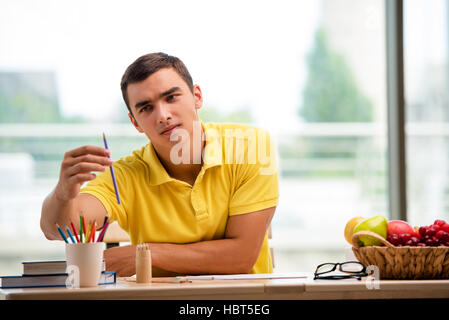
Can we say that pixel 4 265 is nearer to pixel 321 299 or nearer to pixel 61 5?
pixel 61 5

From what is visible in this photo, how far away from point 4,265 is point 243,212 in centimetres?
224

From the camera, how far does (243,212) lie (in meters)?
1.65

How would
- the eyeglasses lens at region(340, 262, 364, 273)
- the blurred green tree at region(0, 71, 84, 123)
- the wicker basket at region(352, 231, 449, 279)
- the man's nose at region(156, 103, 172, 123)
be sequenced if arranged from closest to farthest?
the wicker basket at region(352, 231, 449, 279) < the eyeglasses lens at region(340, 262, 364, 273) < the man's nose at region(156, 103, 172, 123) < the blurred green tree at region(0, 71, 84, 123)

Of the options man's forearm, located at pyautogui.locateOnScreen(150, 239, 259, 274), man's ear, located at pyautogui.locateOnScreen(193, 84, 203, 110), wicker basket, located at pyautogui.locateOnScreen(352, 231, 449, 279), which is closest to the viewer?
wicker basket, located at pyautogui.locateOnScreen(352, 231, 449, 279)

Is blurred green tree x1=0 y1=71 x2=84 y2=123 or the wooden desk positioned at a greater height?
blurred green tree x1=0 y1=71 x2=84 y2=123

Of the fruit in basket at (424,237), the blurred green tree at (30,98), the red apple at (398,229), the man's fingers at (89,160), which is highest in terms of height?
the blurred green tree at (30,98)

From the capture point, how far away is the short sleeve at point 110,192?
165 centimetres

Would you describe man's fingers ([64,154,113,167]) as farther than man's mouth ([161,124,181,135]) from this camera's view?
No

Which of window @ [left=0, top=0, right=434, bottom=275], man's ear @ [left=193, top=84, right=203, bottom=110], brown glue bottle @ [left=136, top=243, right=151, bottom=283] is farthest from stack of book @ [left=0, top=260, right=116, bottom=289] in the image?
window @ [left=0, top=0, right=434, bottom=275]

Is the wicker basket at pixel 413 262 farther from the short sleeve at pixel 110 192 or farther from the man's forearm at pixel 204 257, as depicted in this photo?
the short sleeve at pixel 110 192

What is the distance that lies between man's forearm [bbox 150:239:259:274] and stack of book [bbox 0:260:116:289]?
0.35 metres

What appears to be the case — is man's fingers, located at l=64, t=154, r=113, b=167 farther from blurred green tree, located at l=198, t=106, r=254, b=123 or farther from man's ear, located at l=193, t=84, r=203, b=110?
blurred green tree, located at l=198, t=106, r=254, b=123

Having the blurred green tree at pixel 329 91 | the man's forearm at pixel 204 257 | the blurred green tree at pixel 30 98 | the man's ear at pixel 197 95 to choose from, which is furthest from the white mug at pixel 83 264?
the blurred green tree at pixel 329 91

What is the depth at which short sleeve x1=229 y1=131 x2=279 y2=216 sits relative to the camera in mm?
1664
